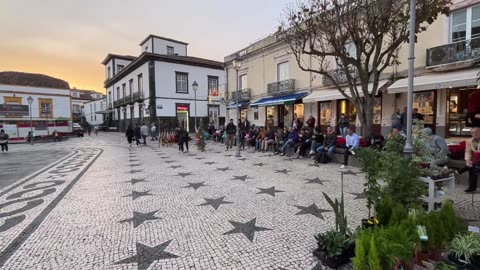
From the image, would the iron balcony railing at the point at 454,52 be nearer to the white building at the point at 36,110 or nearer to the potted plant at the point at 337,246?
the potted plant at the point at 337,246

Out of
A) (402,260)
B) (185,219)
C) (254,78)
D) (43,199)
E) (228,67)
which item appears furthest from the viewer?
(228,67)

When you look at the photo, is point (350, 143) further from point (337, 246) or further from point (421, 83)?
point (337, 246)

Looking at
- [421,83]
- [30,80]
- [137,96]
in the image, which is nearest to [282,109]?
[421,83]

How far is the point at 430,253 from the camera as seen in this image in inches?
99.0

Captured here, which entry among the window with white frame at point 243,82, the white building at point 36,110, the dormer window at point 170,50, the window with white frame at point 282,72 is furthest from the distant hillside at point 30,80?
the window with white frame at point 282,72

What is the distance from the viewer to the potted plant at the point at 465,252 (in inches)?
86.4

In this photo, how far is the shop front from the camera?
53.4 ft

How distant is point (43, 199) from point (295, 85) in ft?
48.0

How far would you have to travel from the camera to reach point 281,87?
58.5 ft

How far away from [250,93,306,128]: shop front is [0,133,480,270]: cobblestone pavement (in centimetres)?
925

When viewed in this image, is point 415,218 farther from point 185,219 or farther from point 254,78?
point 254,78

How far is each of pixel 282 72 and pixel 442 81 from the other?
33.3 feet

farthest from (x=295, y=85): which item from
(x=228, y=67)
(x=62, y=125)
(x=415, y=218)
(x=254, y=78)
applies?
(x=62, y=125)

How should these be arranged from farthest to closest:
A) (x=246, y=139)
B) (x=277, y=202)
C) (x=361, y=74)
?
(x=246, y=139), (x=361, y=74), (x=277, y=202)
